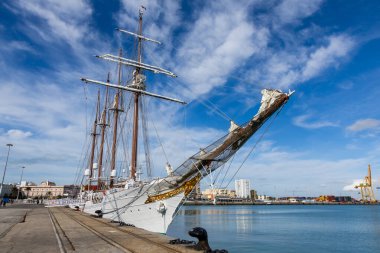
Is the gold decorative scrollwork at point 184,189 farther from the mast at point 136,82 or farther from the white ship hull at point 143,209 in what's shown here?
the mast at point 136,82

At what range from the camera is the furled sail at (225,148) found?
1753 cm

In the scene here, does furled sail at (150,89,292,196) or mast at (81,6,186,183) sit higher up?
mast at (81,6,186,183)

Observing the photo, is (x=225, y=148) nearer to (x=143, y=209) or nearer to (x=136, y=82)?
(x=143, y=209)

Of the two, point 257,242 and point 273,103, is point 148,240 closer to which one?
point 273,103

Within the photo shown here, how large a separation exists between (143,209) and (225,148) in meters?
8.52

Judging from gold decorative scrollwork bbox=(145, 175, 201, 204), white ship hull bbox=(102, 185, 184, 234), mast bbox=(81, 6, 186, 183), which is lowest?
white ship hull bbox=(102, 185, 184, 234)

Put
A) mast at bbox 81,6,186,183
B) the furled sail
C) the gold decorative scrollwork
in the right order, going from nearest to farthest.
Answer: the furled sail < the gold decorative scrollwork < mast at bbox 81,6,186,183

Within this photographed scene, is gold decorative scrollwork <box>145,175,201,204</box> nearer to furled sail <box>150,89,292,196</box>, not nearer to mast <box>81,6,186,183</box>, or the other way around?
furled sail <box>150,89,292,196</box>

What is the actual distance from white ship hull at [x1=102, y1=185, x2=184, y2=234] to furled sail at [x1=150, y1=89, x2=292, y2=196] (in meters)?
1.10

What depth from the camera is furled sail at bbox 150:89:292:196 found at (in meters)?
17.5

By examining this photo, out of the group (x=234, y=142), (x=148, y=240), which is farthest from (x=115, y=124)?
(x=148, y=240)

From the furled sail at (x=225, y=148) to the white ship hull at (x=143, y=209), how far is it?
1098mm

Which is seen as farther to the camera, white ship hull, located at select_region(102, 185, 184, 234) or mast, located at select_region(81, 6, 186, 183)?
mast, located at select_region(81, 6, 186, 183)

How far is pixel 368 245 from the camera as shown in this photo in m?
30.8
